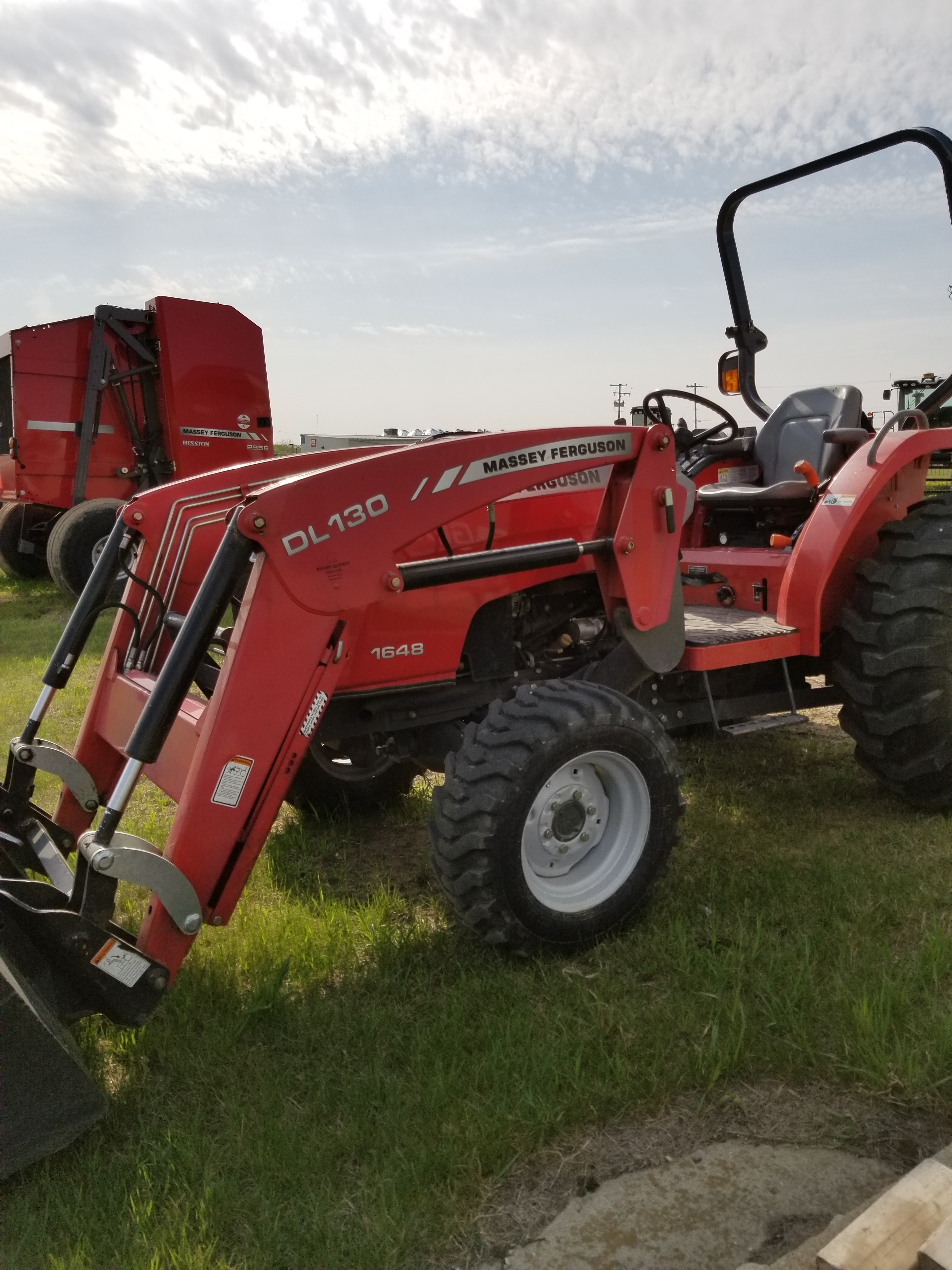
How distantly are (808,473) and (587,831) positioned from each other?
1.88m

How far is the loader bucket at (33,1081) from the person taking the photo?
1.96 meters

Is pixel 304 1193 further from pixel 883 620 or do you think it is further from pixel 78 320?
pixel 78 320

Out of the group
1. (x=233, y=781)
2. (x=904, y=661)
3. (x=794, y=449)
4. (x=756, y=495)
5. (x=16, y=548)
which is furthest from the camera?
(x=16, y=548)

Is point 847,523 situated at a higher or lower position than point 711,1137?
higher

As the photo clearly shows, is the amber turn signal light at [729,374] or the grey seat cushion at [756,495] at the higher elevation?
the amber turn signal light at [729,374]

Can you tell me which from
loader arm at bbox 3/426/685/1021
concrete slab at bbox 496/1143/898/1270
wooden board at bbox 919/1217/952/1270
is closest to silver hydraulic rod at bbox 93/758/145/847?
loader arm at bbox 3/426/685/1021

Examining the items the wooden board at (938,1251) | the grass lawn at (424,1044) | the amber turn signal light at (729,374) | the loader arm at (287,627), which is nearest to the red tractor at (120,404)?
the amber turn signal light at (729,374)

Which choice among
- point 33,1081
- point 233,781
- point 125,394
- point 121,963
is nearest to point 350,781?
point 233,781

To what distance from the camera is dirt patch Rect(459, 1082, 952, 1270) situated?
197 centimetres

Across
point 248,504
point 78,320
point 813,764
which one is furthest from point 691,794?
point 78,320

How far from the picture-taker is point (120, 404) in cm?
978

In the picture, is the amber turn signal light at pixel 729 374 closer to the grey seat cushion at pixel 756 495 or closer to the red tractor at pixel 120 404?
the grey seat cushion at pixel 756 495

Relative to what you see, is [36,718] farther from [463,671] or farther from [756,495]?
[756,495]

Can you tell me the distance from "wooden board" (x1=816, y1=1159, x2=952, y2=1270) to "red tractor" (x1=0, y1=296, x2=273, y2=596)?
8565 mm
